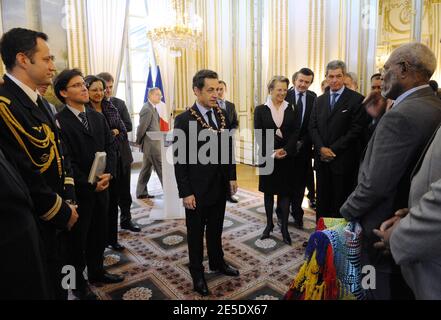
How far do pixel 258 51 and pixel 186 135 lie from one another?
5665mm

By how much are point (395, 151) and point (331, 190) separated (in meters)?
1.64

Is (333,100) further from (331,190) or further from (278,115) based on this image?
(331,190)

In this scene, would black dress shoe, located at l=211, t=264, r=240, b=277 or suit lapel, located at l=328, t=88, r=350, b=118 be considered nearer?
black dress shoe, located at l=211, t=264, r=240, b=277

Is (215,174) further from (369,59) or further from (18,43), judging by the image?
(369,59)

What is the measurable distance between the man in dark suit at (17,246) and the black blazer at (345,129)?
2.51 metres

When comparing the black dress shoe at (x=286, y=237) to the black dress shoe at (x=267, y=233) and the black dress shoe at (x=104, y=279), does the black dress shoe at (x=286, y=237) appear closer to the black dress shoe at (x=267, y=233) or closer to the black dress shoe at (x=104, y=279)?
the black dress shoe at (x=267, y=233)

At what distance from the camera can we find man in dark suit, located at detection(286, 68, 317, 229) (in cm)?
356

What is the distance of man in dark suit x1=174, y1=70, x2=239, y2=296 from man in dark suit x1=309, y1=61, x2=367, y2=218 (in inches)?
41.8

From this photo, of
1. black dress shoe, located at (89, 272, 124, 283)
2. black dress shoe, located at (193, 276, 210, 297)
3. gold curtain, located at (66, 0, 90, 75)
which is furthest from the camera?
gold curtain, located at (66, 0, 90, 75)

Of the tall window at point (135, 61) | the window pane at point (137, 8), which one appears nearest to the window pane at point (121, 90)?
the tall window at point (135, 61)

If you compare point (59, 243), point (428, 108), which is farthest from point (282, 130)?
point (59, 243)

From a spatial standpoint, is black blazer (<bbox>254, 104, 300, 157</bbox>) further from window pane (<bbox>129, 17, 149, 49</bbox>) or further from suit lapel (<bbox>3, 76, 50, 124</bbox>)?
window pane (<bbox>129, 17, 149, 49</bbox>)

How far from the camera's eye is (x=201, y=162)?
246 cm

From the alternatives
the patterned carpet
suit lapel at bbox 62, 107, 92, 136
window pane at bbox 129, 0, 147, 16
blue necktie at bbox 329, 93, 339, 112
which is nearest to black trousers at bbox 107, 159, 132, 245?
the patterned carpet
